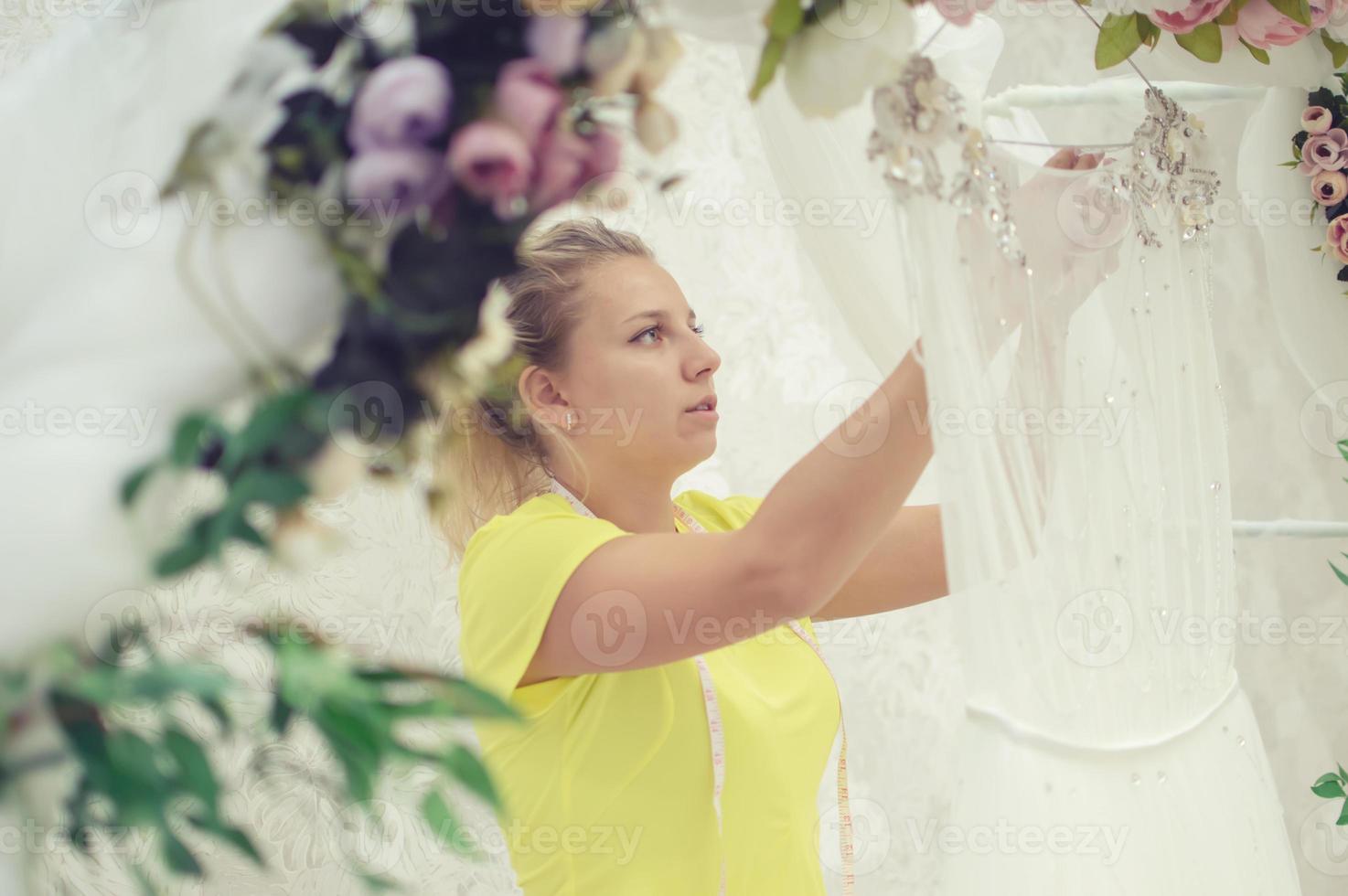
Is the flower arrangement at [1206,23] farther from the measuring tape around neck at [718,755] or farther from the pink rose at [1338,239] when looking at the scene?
the measuring tape around neck at [718,755]

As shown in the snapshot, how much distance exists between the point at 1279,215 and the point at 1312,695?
101cm

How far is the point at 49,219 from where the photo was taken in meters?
0.62

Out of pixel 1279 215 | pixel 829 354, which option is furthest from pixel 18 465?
pixel 829 354

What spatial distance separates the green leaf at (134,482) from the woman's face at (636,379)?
0.59 metres

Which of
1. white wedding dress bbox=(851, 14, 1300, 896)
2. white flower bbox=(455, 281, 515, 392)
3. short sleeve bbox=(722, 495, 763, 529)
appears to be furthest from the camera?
short sleeve bbox=(722, 495, 763, 529)

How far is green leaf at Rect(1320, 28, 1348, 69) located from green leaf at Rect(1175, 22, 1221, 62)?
0.16 metres

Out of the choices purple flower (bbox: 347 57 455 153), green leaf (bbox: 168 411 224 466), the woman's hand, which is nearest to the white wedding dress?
the woman's hand

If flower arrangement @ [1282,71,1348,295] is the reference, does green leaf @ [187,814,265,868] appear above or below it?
below

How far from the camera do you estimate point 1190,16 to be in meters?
0.98

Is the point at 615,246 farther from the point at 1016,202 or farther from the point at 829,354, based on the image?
the point at 829,354

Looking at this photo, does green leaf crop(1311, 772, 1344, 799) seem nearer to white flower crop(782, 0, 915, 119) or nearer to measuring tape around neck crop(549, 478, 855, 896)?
measuring tape around neck crop(549, 478, 855, 896)

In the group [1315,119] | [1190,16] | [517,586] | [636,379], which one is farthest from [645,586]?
[1315,119]

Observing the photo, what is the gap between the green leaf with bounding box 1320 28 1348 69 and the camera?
113cm

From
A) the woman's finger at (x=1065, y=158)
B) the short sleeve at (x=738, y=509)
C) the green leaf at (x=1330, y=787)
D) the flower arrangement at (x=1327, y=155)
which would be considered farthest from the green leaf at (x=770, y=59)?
the green leaf at (x=1330, y=787)
